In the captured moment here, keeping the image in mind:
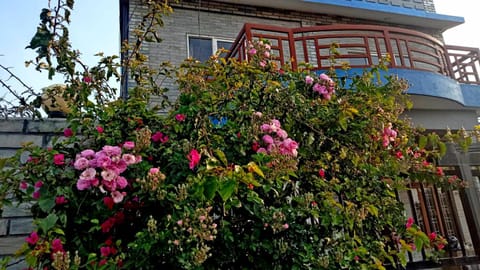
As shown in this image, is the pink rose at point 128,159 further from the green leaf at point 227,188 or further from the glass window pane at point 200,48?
the glass window pane at point 200,48

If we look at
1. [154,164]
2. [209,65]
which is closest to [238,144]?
[154,164]

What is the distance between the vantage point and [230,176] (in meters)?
1.52

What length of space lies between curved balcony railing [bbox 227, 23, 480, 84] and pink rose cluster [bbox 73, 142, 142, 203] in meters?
1.75

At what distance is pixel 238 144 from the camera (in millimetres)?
2217

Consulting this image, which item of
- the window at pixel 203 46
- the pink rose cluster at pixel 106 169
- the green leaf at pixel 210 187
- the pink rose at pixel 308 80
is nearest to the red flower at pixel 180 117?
the pink rose cluster at pixel 106 169

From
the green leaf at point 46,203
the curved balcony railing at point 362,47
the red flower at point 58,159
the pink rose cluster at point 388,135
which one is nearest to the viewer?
the green leaf at point 46,203

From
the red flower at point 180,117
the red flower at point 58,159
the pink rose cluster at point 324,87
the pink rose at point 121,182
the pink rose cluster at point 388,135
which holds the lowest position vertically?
the pink rose at point 121,182

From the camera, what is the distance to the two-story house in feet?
16.5

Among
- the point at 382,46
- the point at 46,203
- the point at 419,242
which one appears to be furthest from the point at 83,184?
the point at 382,46

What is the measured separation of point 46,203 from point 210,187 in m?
0.97

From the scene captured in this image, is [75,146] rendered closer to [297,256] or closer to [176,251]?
[176,251]

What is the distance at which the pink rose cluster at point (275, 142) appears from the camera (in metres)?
2.09

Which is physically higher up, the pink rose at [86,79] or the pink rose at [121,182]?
the pink rose at [86,79]

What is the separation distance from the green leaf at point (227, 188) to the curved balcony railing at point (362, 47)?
6.38 feet
